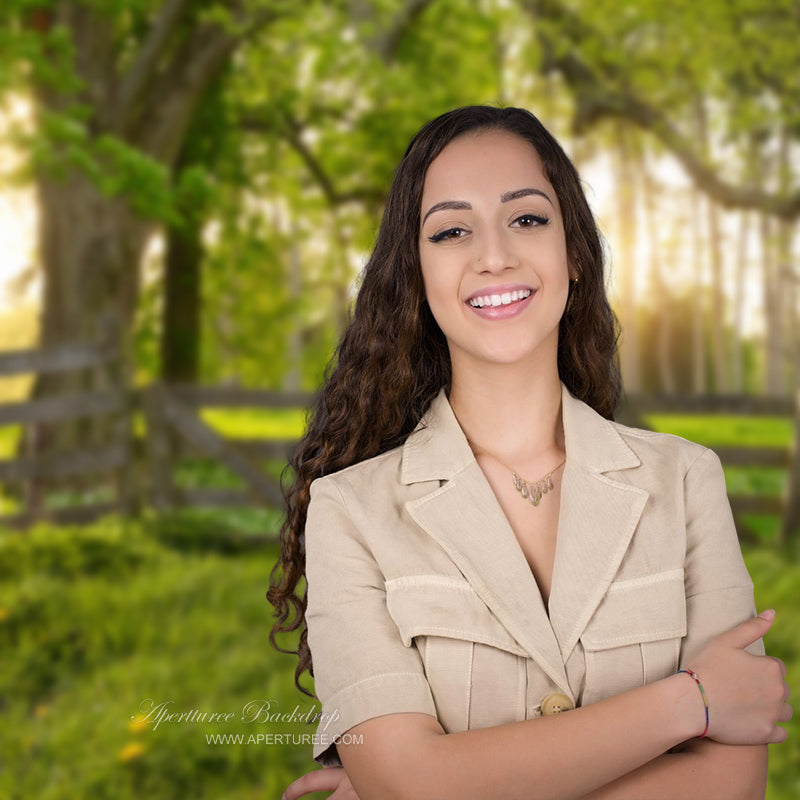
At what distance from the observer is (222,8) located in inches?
363

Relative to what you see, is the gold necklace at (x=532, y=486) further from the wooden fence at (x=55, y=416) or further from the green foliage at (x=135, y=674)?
the wooden fence at (x=55, y=416)

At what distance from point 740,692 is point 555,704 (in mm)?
297

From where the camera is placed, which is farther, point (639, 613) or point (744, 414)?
point (744, 414)

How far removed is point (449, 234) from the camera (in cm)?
173

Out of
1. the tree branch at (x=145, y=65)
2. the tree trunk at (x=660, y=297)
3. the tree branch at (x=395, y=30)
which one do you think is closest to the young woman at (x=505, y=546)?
the tree branch at (x=145, y=65)

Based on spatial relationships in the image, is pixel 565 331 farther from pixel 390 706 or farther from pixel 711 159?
pixel 711 159

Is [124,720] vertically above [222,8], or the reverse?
[222,8]

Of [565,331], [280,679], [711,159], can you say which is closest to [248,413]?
[711,159]

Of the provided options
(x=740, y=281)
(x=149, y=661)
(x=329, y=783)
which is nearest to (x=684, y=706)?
(x=329, y=783)

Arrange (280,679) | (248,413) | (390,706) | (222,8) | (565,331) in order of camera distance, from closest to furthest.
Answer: (390,706) < (565,331) < (280,679) < (222,8) < (248,413)

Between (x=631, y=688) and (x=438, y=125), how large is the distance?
109 centimetres

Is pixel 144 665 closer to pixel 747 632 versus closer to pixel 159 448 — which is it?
pixel 159 448

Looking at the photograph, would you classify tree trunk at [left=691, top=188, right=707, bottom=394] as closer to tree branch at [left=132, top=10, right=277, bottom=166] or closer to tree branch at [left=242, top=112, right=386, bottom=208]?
tree branch at [left=242, top=112, right=386, bottom=208]

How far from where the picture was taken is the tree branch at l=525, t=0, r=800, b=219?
8.57 meters
